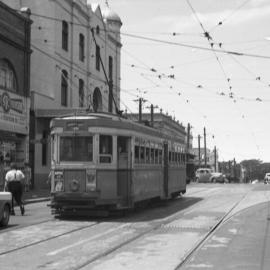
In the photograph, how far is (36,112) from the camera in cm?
3669

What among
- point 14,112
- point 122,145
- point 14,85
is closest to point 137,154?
point 122,145

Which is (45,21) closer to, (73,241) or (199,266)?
(73,241)

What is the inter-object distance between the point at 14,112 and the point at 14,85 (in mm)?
1741

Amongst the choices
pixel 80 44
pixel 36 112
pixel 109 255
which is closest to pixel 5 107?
pixel 36 112

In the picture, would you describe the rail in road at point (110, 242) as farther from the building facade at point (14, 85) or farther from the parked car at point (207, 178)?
the parked car at point (207, 178)

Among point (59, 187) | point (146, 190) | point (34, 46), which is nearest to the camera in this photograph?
point (59, 187)

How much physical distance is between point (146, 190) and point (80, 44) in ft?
89.4

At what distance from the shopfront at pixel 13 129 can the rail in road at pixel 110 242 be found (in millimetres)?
14184

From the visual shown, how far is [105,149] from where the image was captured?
18.0 meters

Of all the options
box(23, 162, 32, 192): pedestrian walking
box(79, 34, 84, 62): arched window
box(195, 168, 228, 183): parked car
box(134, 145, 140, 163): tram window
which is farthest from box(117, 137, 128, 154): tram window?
box(195, 168, 228, 183): parked car

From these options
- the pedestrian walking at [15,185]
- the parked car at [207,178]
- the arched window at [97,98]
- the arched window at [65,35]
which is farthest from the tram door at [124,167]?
the parked car at [207,178]

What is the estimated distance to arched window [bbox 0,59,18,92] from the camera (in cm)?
3209

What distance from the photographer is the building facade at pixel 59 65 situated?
3759 centimetres

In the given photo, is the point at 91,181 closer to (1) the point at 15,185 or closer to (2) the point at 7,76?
(1) the point at 15,185
